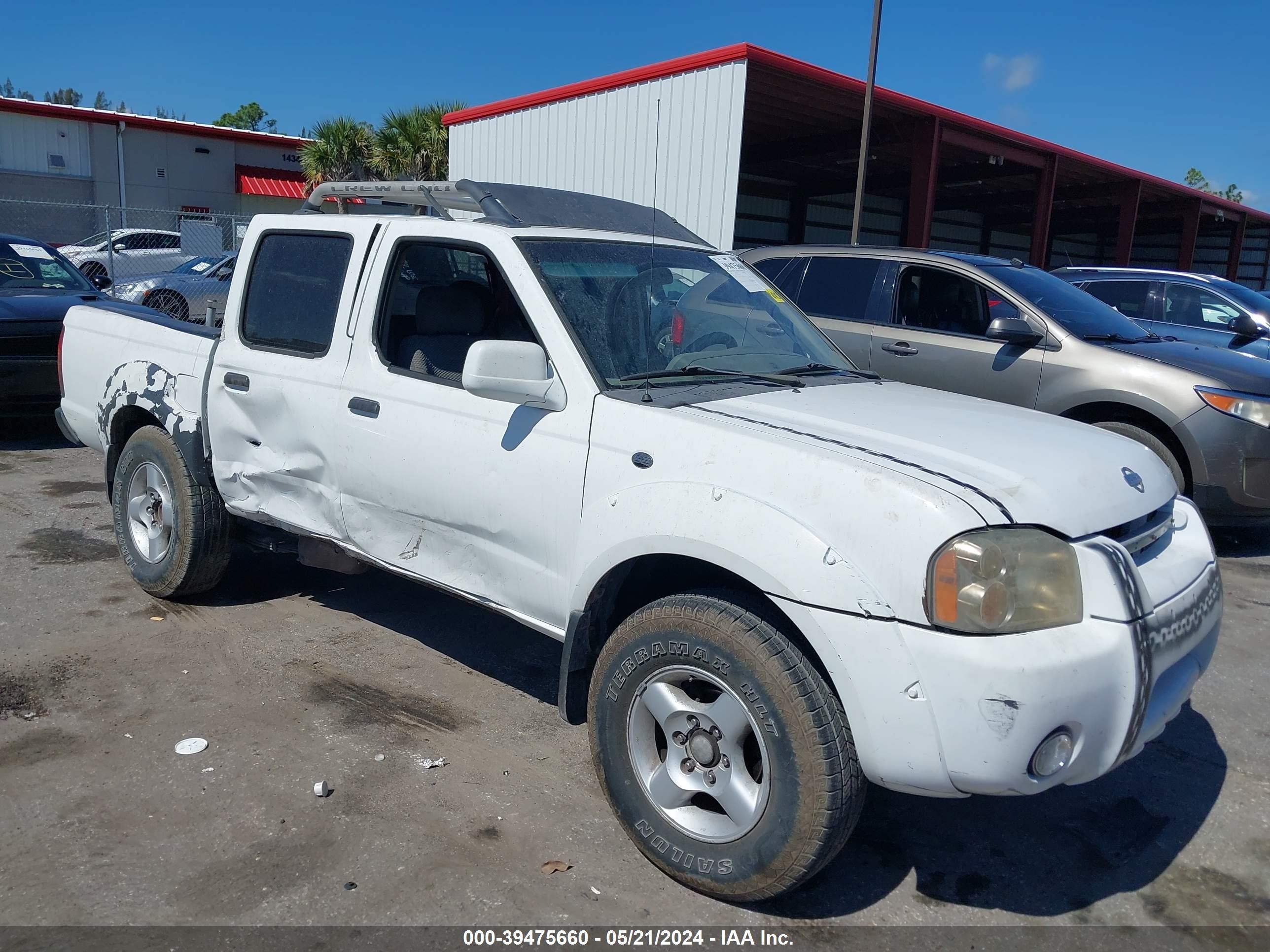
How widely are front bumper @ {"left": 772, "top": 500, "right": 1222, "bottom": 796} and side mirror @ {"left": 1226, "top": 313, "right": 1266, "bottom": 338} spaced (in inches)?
318

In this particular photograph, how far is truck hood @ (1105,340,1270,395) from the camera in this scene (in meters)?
6.39

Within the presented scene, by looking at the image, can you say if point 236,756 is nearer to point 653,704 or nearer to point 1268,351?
point 653,704

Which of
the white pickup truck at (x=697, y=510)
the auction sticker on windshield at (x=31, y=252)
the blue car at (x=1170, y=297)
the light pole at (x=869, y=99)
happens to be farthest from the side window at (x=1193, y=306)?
the auction sticker on windshield at (x=31, y=252)

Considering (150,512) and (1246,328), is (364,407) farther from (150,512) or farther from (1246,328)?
(1246,328)

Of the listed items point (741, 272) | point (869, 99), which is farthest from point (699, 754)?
point (869, 99)

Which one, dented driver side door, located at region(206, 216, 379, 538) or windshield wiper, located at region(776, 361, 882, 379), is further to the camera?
dented driver side door, located at region(206, 216, 379, 538)

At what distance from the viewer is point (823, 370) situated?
3.90 meters

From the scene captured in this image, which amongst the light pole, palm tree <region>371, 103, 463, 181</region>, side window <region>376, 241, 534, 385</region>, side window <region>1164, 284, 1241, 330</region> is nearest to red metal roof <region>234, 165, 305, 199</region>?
palm tree <region>371, 103, 463, 181</region>

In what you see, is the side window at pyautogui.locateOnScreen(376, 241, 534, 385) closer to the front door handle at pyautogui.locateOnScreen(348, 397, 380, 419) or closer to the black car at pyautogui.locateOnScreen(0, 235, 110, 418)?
the front door handle at pyautogui.locateOnScreen(348, 397, 380, 419)

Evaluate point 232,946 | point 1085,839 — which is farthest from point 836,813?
point 232,946

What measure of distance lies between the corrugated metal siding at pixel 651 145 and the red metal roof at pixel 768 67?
116 mm

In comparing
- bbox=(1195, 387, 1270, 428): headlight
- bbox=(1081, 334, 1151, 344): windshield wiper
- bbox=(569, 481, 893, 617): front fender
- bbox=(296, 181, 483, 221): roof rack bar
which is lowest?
bbox=(569, 481, 893, 617): front fender

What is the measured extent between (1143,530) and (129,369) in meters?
4.61

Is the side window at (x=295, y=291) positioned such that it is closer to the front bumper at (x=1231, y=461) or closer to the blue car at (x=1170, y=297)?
the front bumper at (x=1231, y=461)
